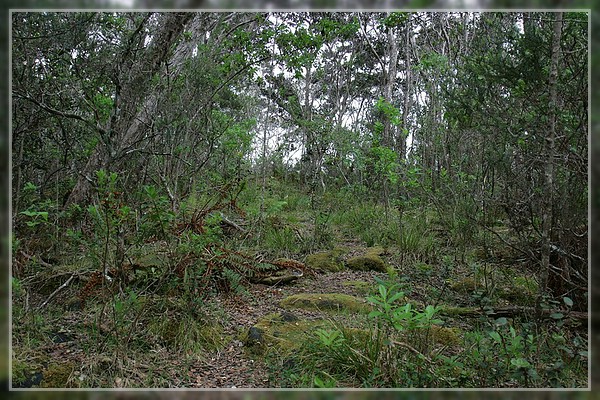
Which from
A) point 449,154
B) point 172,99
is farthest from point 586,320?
point 172,99

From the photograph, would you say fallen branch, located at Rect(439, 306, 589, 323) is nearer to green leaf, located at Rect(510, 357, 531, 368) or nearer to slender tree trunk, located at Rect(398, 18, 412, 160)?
green leaf, located at Rect(510, 357, 531, 368)

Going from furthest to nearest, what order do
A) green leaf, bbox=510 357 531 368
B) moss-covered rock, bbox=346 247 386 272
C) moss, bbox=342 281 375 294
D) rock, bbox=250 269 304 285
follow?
moss-covered rock, bbox=346 247 386 272
rock, bbox=250 269 304 285
moss, bbox=342 281 375 294
green leaf, bbox=510 357 531 368

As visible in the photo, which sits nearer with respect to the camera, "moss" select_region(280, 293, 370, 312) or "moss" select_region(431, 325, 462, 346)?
"moss" select_region(431, 325, 462, 346)

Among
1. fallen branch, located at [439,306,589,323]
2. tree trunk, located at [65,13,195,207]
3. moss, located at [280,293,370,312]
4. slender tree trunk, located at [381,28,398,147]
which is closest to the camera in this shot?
fallen branch, located at [439,306,589,323]

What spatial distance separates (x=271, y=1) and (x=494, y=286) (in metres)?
2.17

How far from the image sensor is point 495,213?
114 inches

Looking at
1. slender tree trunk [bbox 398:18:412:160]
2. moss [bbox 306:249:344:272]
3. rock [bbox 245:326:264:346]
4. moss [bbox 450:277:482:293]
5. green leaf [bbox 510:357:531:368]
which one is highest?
slender tree trunk [bbox 398:18:412:160]

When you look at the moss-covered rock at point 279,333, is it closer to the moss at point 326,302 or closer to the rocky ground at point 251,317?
the rocky ground at point 251,317

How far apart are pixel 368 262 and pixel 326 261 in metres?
0.39

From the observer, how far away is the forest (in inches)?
70.0

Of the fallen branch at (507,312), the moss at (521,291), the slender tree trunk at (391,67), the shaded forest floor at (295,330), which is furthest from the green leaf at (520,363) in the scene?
the slender tree trunk at (391,67)

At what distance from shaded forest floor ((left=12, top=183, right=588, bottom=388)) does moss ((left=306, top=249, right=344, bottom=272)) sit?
34 centimetres

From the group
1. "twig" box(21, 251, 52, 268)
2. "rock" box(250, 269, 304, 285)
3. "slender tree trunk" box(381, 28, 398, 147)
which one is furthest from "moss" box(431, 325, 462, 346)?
"slender tree trunk" box(381, 28, 398, 147)

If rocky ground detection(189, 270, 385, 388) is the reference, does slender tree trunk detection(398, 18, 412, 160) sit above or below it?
above
